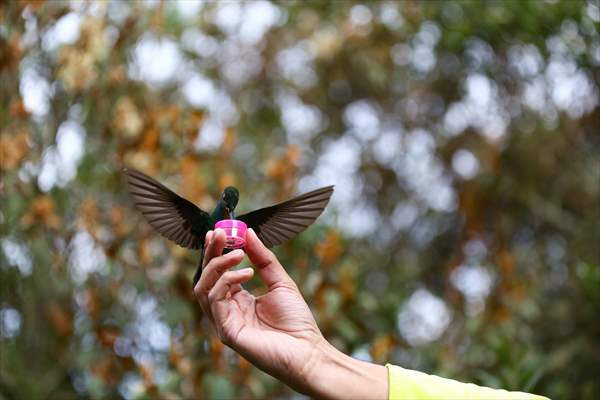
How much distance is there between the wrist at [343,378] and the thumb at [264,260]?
7.7 inches

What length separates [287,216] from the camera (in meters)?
1.67

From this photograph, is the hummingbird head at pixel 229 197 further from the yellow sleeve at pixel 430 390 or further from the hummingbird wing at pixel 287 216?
the yellow sleeve at pixel 430 390

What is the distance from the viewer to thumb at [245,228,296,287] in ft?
5.16

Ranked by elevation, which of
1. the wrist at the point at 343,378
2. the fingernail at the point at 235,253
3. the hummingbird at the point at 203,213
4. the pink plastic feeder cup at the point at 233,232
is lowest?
the wrist at the point at 343,378

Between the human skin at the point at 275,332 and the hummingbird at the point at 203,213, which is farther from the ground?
the hummingbird at the point at 203,213

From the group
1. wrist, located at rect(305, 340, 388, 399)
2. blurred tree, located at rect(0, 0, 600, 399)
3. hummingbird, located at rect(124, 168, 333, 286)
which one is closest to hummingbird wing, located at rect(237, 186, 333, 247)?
hummingbird, located at rect(124, 168, 333, 286)

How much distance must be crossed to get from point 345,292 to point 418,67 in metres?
2.96

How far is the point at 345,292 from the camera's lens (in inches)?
140

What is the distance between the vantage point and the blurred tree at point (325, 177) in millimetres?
3398

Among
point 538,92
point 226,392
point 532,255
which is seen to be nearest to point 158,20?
point 226,392

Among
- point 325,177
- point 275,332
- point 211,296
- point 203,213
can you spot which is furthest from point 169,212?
point 325,177

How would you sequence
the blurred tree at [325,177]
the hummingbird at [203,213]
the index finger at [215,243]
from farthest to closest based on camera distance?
1. the blurred tree at [325,177]
2. the hummingbird at [203,213]
3. the index finger at [215,243]

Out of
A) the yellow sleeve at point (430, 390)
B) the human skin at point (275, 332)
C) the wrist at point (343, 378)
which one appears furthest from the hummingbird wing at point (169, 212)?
the yellow sleeve at point (430, 390)

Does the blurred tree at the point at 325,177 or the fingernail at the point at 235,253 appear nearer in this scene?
the fingernail at the point at 235,253
